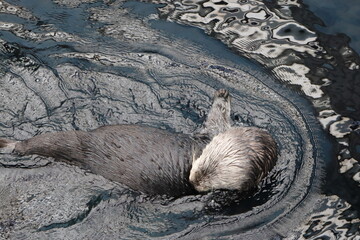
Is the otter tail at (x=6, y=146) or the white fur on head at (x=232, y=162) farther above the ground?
the white fur on head at (x=232, y=162)

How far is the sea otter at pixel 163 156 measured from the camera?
554cm

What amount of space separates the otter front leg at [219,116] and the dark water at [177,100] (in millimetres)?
254

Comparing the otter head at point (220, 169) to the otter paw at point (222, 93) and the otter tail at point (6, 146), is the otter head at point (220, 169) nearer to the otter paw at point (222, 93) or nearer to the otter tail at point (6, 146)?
the otter paw at point (222, 93)

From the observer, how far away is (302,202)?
5992mm

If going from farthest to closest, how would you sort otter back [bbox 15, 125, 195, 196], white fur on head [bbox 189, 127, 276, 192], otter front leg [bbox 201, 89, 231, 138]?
otter front leg [bbox 201, 89, 231, 138], white fur on head [bbox 189, 127, 276, 192], otter back [bbox 15, 125, 195, 196]

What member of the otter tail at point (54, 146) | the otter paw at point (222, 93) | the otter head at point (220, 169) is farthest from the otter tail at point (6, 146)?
the otter paw at point (222, 93)

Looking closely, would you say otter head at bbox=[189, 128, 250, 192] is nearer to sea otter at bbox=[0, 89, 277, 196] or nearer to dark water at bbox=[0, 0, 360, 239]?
sea otter at bbox=[0, 89, 277, 196]

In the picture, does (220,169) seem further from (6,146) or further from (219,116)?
(6,146)

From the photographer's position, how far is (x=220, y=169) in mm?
5660

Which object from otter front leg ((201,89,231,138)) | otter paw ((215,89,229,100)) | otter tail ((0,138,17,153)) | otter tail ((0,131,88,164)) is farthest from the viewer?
otter paw ((215,89,229,100))

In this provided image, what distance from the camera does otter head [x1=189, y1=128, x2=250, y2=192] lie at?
18.4ft

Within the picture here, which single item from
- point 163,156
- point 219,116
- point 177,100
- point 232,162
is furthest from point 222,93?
point 163,156

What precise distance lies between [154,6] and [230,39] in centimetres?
112

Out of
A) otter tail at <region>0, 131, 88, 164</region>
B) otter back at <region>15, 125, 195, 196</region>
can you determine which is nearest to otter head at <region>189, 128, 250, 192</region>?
otter back at <region>15, 125, 195, 196</region>
